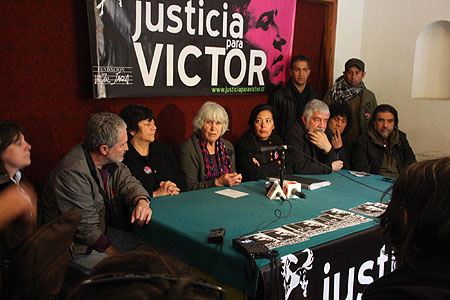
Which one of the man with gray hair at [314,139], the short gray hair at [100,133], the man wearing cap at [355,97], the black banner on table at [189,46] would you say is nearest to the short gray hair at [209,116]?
the black banner on table at [189,46]

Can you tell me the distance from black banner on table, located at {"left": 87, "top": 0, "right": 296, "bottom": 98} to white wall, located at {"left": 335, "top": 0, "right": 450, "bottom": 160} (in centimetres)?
119

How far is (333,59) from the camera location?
509 cm

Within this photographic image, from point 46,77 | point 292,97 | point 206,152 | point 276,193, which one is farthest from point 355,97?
point 46,77

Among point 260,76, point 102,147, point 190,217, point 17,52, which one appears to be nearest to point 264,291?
point 190,217

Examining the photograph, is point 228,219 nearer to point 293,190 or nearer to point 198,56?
point 293,190

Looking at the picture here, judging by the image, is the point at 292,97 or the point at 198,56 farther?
the point at 292,97

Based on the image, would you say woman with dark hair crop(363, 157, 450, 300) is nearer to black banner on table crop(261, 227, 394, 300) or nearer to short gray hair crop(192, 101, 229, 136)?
black banner on table crop(261, 227, 394, 300)

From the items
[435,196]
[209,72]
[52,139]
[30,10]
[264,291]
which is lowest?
[264,291]

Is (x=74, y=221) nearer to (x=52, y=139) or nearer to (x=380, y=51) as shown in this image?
(x=52, y=139)

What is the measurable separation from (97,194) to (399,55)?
404cm

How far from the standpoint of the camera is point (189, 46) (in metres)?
3.66

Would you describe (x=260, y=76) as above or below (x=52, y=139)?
above

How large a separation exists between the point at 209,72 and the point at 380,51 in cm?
244

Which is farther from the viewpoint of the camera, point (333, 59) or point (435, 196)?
point (333, 59)
